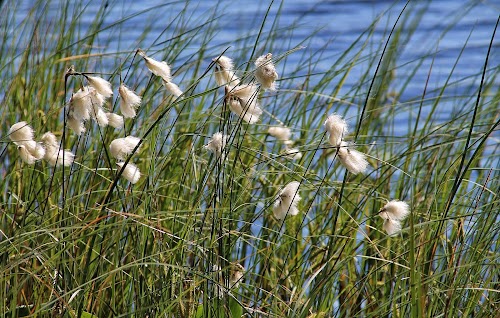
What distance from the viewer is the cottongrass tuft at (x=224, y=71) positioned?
184 centimetres

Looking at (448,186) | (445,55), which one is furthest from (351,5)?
(448,186)

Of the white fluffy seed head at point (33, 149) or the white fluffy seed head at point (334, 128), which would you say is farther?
the white fluffy seed head at point (33, 149)

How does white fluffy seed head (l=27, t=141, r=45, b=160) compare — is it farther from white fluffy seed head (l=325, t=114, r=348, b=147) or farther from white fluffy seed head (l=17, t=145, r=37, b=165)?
white fluffy seed head (l=325, t=114, r=348, b=147)

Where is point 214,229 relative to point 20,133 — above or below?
below

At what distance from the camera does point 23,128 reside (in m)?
1.95

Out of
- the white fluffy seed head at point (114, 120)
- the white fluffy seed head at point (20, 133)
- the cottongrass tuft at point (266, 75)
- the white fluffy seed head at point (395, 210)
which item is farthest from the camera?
the white fluffy seed head at point (114, 120)

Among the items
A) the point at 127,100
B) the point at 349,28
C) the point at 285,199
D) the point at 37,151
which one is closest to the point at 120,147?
the point at 127,100

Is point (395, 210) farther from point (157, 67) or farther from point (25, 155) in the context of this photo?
point (25, 155)

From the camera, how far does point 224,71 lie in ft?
6.10

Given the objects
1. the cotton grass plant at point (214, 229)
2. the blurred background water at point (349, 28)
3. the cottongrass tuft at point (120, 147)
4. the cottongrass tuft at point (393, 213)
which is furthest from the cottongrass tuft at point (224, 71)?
the blurred background water at point (349, 28)

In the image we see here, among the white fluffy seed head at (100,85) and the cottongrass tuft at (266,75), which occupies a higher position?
the cottongrass tuft at (266,75)

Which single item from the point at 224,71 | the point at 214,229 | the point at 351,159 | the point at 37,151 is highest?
the point at 224,71

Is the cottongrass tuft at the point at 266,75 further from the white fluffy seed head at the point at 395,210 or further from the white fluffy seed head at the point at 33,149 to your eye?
the white fluffy seed head at the point at 33,149

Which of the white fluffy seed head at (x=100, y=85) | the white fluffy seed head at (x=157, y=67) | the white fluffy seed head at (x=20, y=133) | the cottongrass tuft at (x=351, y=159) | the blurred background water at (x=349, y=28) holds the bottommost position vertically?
the blurred background water at (x=349, y=28)
